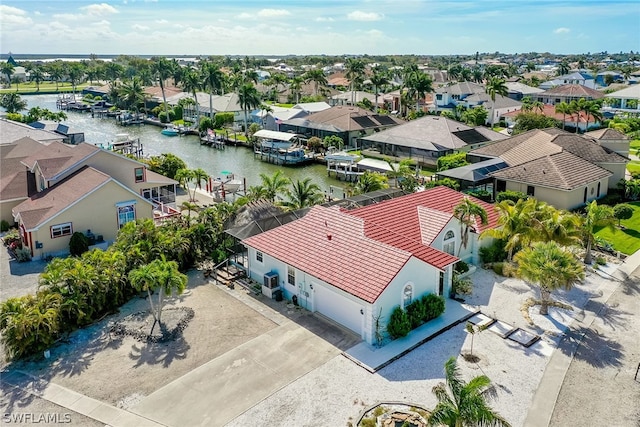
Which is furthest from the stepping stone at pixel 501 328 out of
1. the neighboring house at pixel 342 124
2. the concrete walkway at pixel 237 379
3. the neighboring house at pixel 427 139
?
the neighboring house at pixel 342 124

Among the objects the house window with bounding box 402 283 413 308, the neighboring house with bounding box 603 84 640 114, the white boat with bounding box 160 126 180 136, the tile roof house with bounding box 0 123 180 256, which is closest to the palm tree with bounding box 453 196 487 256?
the house window with bounding box 402 283 413 308

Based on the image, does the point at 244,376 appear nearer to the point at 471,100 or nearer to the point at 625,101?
the point at 471,100

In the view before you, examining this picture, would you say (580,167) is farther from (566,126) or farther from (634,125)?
(634,125)

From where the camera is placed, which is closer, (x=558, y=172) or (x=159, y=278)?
(x=159, y=278)

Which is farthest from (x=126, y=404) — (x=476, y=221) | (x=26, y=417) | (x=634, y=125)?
(x=634, y=125)

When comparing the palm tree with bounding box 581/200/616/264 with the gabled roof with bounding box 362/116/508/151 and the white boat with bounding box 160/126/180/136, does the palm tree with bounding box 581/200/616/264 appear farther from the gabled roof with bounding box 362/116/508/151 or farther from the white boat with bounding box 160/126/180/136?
the white boat with bounding box 160/126/180/136

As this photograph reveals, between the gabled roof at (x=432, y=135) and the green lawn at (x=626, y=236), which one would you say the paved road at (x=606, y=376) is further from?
the gabled roof at (x=432, y=135)

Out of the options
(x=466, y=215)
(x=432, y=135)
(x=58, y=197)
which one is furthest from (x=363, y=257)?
(x=432, y=135)
